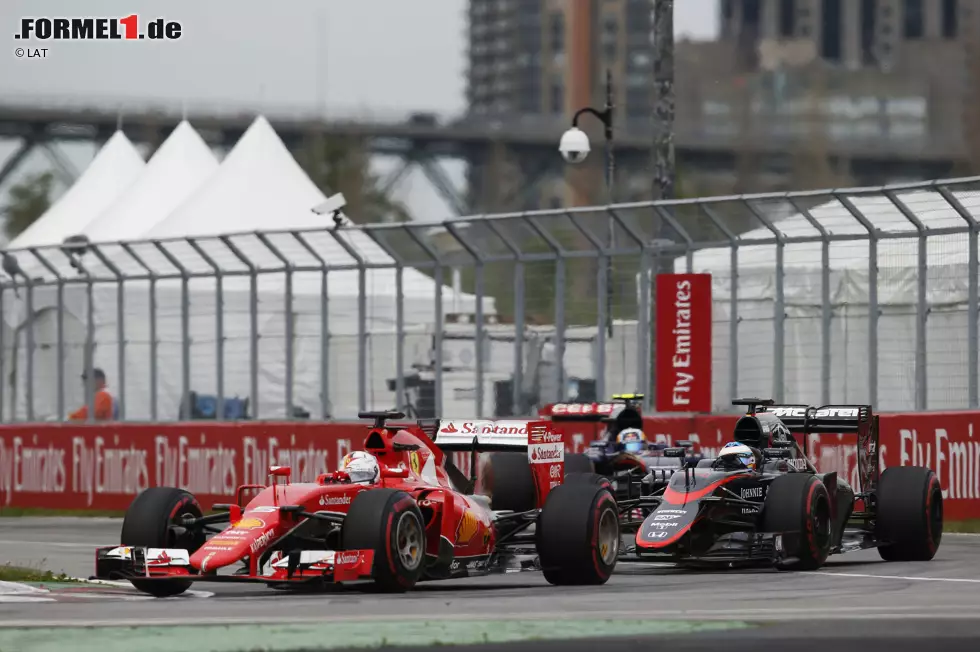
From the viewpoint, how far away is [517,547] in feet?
54.5

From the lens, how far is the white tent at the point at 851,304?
76.1 ft

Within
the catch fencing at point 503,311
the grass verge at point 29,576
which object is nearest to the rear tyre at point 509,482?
the grass verge at point 29,576

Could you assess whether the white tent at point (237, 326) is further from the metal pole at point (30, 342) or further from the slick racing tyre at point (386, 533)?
the slick racing tyre at point (386, 533)

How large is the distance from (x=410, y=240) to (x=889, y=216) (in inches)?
286

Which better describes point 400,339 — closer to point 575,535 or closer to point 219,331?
point 219,331

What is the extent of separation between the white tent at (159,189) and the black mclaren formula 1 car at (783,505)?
872 inches

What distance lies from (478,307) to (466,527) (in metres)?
12.1

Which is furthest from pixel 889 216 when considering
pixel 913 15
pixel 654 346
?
pixel 913 15

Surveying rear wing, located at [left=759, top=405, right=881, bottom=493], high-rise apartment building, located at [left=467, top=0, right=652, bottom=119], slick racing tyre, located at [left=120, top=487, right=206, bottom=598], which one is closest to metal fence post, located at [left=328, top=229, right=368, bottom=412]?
rear wing, located at [left=759, top=405, right=881, bottom=493]

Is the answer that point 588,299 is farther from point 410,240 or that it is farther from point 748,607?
point 748,607

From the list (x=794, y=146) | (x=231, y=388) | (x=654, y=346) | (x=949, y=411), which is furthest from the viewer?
(x=794, y=146)

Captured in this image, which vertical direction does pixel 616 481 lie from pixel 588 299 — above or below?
below

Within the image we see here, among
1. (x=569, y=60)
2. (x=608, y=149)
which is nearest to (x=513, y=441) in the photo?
(x=608, y=149)

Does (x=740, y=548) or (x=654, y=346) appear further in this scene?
(x=654, y=346)
